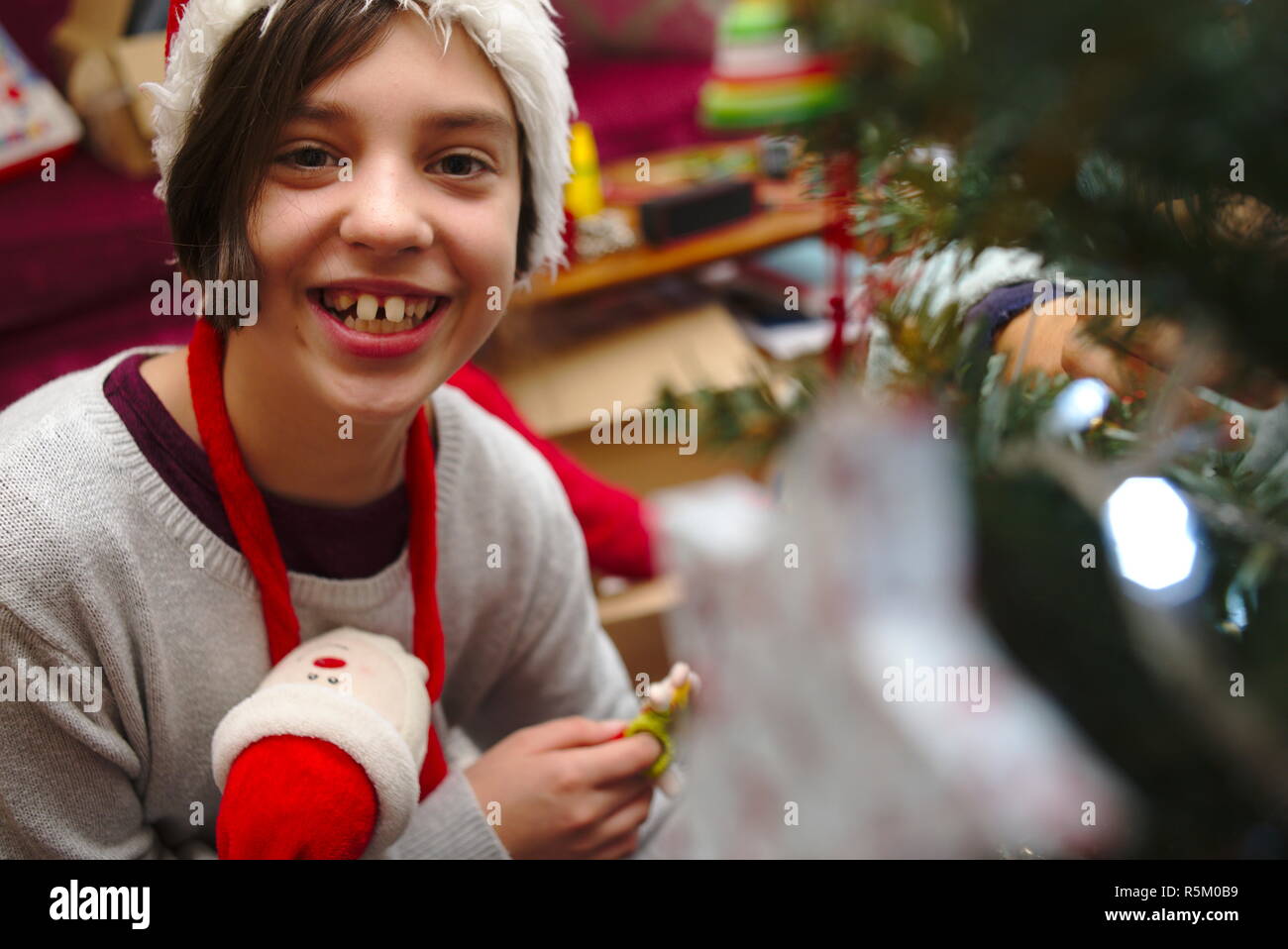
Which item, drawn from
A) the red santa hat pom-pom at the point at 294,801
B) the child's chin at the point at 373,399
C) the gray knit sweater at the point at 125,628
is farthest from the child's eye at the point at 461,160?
the red santa hat pom-pom at the point at 294,801

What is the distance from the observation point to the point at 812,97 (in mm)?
318

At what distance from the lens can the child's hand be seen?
0.75m

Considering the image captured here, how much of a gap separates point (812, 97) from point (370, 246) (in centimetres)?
36

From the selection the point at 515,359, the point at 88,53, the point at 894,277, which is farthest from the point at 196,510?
the point at 88,53

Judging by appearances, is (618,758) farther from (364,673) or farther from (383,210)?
(383,210)

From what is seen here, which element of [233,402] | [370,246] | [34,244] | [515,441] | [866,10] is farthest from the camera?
[34,244]

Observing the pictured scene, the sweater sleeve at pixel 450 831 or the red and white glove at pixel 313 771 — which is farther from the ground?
the red and white glove at pixel 313 771

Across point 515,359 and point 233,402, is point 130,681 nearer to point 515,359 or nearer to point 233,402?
point 233,402

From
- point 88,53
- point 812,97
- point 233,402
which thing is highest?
point 88,53

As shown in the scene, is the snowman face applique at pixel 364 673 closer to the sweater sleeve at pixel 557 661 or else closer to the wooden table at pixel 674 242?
the sweater sleeve at pixel 557 661

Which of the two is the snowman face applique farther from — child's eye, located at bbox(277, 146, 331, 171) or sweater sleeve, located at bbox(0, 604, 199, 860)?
child's eye, located at bbox(277, 146, 331, 171)

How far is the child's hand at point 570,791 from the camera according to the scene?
75cm

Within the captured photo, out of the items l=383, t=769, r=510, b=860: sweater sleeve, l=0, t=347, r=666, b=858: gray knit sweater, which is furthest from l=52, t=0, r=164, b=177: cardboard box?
l=383, t=769, r=510, b=860: sweater sleeve
